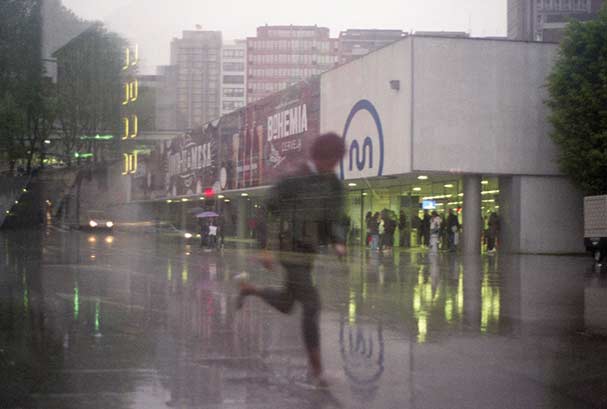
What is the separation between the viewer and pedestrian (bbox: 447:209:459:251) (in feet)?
103

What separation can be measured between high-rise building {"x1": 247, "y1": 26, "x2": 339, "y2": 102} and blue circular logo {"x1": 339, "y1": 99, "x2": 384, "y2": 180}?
5880 centimetres

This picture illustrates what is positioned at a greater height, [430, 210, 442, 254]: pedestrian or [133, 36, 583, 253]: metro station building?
[133, 36, 583, 253]: metro station building

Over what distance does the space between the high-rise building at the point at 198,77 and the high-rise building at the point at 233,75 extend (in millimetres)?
1477

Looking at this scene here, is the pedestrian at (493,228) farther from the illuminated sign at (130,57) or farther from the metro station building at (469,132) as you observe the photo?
the illuminated sign at (130,57)

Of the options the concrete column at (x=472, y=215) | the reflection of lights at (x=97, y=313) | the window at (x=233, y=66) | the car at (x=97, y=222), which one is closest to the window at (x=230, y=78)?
the window at (x=233, y=66)

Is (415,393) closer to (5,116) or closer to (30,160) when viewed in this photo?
(5,116)

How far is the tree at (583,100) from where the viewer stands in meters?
27.4

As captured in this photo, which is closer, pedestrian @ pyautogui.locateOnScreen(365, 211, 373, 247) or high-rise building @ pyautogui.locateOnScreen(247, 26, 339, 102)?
pedestrian @ pyautogui.locateOnScreen(365, 211, 373, 247)

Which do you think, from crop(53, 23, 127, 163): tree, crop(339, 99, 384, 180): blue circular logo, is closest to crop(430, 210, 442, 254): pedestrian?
crop(339, 99, 384, 180): blue circular logo

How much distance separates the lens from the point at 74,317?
9.16 meters

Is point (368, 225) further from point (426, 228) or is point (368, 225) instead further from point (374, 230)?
point (426, 228)

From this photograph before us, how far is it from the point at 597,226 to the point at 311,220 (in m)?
19.2

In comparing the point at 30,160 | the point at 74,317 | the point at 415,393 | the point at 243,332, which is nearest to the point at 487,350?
the point at 415,393

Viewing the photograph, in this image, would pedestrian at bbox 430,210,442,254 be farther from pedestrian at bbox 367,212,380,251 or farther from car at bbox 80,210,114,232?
car at bbox 80,210,114,232
